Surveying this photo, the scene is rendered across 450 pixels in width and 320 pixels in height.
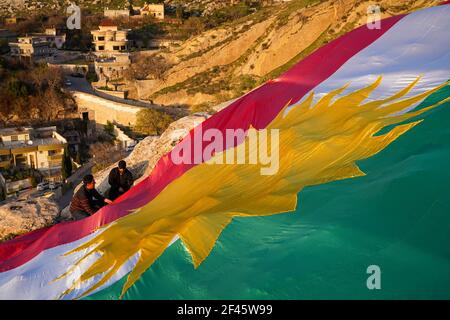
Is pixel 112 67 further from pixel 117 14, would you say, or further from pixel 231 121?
pixel 231 121

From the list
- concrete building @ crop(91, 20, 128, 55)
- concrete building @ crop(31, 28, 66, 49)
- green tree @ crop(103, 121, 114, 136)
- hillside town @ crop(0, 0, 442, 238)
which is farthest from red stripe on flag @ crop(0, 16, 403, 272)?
concrete building @ crop(31, 28, 66, 49)

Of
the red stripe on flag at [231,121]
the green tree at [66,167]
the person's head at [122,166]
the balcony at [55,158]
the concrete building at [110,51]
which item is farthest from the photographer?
the concrete building at [110,51]

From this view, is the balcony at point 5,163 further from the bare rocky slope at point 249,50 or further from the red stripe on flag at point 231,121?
the red stripe on flag at point 231,121

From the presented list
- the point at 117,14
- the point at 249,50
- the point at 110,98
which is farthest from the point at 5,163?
the point at 117,14

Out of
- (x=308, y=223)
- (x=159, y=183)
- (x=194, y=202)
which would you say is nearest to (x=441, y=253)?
(x=308, y=223)

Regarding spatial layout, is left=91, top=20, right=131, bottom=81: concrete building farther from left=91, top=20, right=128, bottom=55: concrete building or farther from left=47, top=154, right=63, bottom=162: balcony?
left=47, top=154, right=63, bottom=162: balcony

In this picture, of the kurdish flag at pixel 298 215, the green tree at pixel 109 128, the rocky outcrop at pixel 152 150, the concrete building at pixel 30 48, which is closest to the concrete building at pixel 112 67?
the concrete building at pixel 30 48
